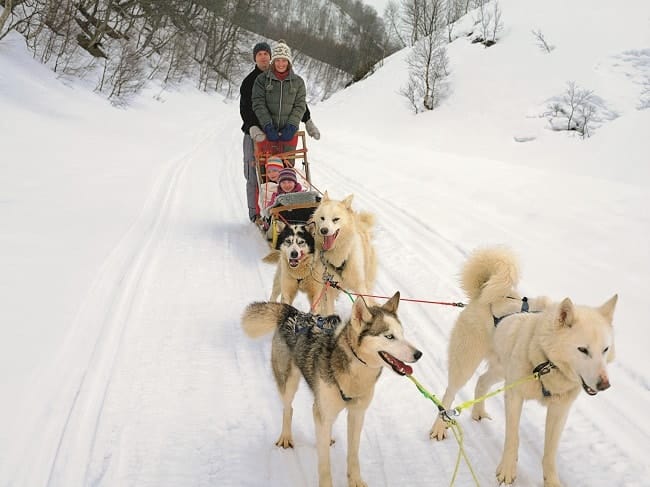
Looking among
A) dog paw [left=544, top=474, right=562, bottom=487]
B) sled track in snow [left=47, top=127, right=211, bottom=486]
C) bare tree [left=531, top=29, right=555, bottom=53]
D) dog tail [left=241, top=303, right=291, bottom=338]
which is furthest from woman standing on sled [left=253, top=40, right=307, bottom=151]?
bare tree [left=531, top=29, right=555, bottom=53]

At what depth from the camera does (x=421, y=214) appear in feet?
21.5

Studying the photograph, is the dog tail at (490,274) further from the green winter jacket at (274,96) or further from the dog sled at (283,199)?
the green winter jacket at (274,96)

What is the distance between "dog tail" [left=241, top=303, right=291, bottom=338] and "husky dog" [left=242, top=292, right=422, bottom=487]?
132 millimetres

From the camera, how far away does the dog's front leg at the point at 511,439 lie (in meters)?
2.19

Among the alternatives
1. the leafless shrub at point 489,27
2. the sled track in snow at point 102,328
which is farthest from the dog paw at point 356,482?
the leafless shrub at point 489,27

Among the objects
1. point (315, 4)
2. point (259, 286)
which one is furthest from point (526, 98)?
point (315, 4)

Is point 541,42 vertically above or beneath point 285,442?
above

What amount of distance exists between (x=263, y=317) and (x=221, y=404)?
1.87ft

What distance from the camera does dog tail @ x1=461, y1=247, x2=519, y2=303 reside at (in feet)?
7.81

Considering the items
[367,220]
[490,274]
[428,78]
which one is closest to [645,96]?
[428,78]

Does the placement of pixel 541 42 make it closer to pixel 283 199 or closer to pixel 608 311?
pixel 283 199

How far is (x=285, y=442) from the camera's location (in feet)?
7.93

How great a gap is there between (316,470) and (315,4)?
2812 inches

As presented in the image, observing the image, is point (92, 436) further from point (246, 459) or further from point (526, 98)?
point (526, 98)
